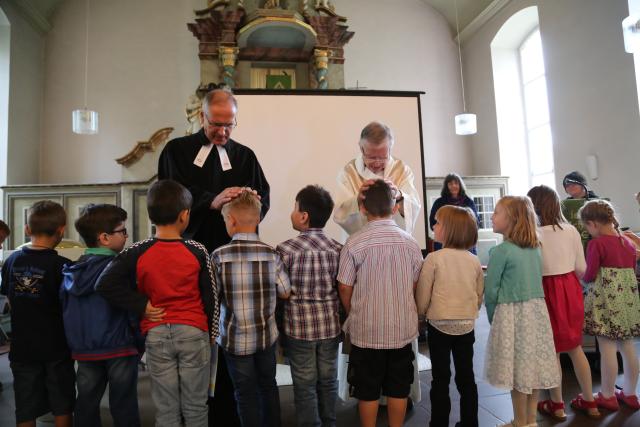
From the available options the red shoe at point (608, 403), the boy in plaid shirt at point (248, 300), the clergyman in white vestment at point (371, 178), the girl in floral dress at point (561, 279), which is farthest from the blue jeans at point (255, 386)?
the red shoe at point (608, 403)

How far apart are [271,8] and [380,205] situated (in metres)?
6.85

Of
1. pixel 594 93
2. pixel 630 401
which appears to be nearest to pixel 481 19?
pixel 594 93

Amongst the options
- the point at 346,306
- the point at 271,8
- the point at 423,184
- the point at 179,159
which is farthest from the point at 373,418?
the point at 271,8

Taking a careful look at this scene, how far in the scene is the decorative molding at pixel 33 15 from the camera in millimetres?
8289

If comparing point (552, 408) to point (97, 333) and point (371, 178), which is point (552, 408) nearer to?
point (371, 178)

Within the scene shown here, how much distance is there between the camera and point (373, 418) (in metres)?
2.02

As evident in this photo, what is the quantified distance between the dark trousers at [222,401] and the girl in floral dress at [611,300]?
212cm

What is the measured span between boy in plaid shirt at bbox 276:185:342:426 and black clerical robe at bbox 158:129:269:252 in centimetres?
38

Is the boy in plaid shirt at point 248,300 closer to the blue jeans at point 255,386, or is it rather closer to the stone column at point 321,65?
the blue jeans at point 255,386

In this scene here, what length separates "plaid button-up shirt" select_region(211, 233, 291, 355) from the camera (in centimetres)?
192

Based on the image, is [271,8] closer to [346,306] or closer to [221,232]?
[221,232]

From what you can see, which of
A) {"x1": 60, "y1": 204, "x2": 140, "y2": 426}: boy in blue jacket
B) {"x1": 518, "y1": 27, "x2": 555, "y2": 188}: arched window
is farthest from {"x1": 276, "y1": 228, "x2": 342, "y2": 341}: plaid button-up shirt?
{"x1": 518, "y1": 27, "x2": 555, "y2": 188}: arched window

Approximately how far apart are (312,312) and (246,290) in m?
0.33

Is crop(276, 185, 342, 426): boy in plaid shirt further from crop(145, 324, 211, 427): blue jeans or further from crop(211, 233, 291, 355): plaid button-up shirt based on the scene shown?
crop(145, 324, 211, 427): blue jeans
